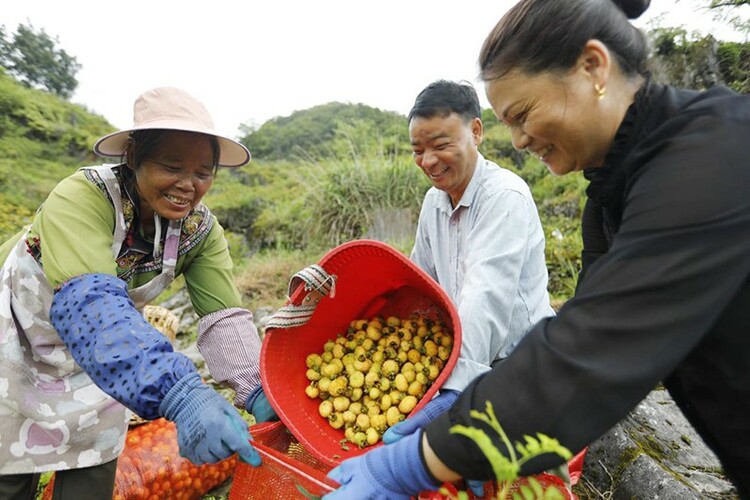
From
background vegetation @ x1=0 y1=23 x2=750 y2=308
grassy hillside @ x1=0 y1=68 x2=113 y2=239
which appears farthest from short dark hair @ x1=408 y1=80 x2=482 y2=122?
grassy hillside @ x1=0 y1=68 x2=113 y2=239

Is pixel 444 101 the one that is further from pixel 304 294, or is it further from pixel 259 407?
pixel 259 407

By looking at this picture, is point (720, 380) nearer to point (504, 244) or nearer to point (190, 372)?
point (504, 244)

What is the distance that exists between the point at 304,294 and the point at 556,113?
755 mm

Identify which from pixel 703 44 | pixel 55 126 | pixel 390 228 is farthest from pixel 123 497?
pixel 55 126

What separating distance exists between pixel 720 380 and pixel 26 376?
1847 mm

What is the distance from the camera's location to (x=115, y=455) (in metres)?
1.72

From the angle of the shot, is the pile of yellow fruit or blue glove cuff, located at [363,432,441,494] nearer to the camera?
blue glove cuff, located at [363,432,441,494]

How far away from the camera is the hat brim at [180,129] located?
1.46 m

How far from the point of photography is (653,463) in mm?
1842

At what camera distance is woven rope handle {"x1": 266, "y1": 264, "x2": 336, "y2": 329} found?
50.3 inches

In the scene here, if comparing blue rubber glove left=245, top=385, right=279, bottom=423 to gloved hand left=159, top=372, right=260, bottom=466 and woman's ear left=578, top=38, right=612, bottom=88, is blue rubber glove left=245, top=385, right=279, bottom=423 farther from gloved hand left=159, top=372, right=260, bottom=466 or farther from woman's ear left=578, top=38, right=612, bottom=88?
woman's ear left=578, top=38, right=612, bottom=88

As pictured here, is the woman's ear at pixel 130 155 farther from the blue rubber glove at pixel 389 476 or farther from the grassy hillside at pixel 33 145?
the grassy hillside at pixel 33 145

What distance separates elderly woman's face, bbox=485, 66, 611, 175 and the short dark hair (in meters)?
0.88

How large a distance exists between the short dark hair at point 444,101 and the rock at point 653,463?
56.1 inches
